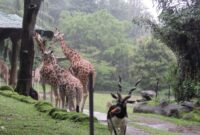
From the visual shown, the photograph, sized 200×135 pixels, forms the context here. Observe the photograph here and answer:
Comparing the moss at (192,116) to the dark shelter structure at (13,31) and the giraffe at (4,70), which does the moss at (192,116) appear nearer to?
the dark shelter structure at (13,31)

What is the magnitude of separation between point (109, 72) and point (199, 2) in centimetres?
1654

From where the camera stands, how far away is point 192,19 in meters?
14.1

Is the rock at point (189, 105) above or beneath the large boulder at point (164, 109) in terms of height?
above

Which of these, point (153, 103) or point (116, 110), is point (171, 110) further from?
point (116, 110)

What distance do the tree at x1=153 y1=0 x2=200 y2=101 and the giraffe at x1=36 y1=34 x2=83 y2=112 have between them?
541 centimetres

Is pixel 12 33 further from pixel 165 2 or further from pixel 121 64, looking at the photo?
pixel 121 64

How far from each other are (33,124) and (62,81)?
2.49m

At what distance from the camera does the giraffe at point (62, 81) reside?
1017cm

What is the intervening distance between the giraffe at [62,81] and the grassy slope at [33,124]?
34.3 inches

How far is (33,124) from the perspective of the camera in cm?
791

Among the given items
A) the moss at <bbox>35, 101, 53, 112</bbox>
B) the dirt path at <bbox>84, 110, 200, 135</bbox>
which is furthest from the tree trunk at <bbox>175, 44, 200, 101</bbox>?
the moss at <bbox>35, 101, 53, 112</bbox>

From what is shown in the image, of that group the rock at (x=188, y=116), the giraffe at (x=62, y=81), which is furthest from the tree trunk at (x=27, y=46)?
the rock at (x=188, y=116)

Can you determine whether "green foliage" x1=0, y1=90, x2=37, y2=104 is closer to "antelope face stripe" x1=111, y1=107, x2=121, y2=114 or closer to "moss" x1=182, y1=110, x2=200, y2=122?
"antelope face stripe" x1=111, y1=107, x2=121, y2=114

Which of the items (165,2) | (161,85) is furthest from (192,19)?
(161,85)
